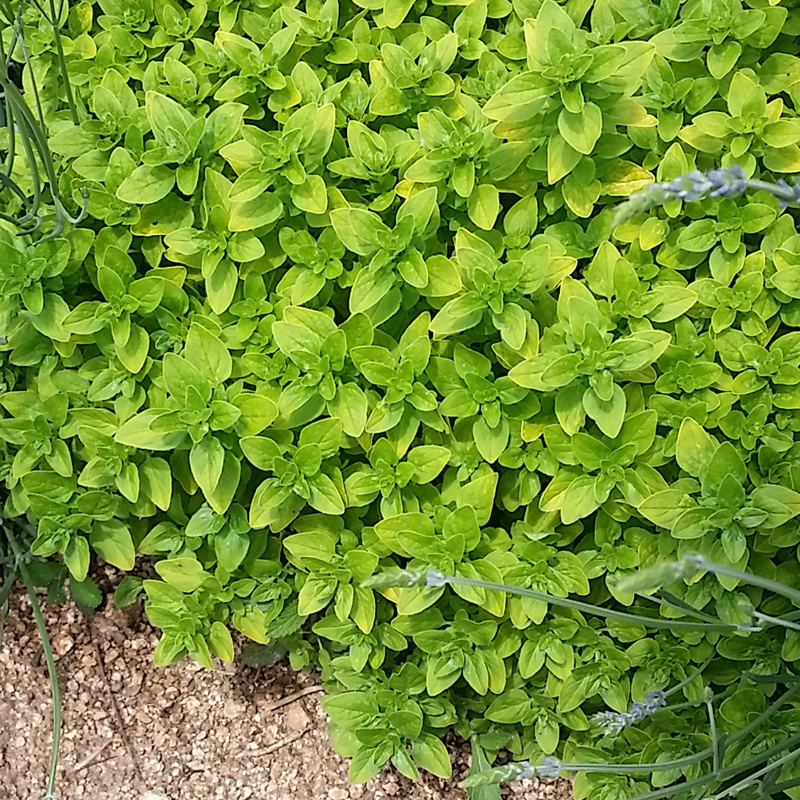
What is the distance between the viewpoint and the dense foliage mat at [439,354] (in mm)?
1383

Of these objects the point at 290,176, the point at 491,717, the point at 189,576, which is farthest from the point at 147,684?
the point at 290,176

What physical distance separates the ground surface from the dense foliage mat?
A: 0.27 metres

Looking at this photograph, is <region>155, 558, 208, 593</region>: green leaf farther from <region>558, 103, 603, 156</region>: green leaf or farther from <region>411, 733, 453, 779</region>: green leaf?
<region>558, 103, 603, 156</region>: green leaf

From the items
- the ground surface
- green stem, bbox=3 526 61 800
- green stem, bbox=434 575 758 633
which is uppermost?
green stem, bbox=434 575 758 633

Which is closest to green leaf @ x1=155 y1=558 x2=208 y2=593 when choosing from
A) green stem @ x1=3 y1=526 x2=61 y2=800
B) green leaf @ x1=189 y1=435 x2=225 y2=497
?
green leaf @ x1=189 y1=435 x2=225 y2=497

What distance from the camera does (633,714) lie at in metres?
1.29

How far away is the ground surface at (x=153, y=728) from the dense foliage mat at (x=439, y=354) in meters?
0.27

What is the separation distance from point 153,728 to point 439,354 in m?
1.01

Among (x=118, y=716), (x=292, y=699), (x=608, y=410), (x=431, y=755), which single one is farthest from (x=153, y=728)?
(x=608, y=410)

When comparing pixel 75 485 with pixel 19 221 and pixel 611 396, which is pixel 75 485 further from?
pixel 611 396

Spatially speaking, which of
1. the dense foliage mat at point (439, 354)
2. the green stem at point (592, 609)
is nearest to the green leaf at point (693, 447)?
the dense foliage mat at point (439, 354)

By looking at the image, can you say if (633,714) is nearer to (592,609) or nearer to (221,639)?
(592,609)

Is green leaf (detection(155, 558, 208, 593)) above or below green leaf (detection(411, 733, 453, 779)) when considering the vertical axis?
above

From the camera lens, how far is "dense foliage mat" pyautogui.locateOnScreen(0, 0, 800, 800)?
138 centimetres
